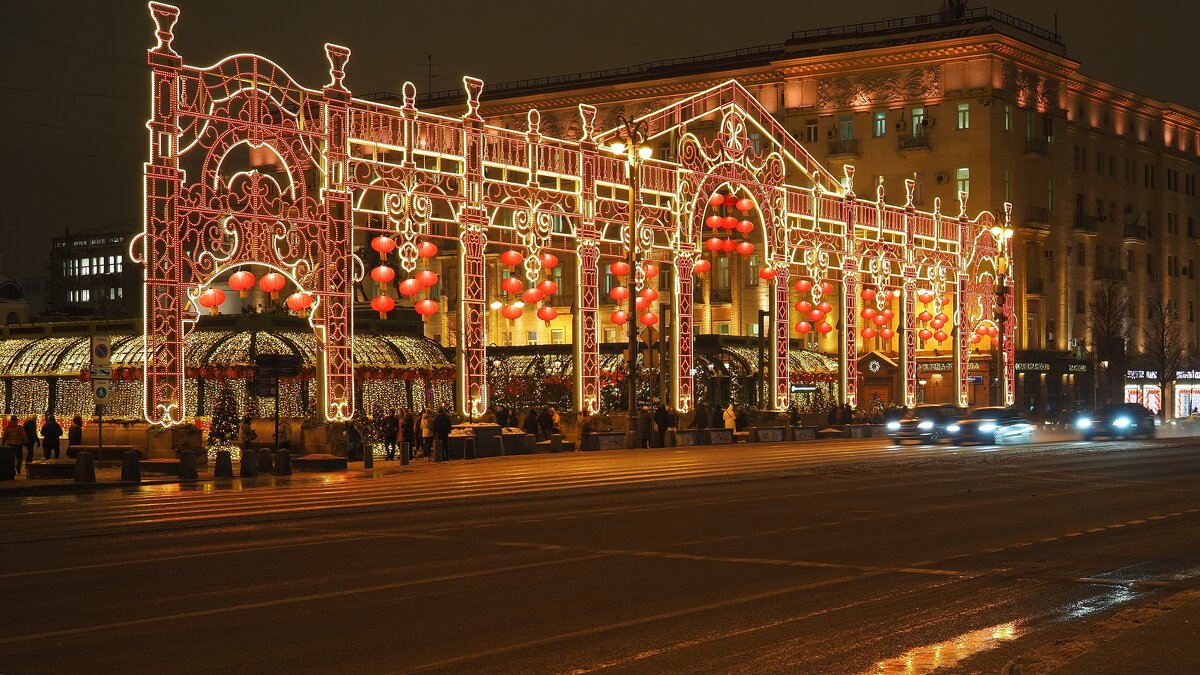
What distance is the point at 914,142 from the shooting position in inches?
3248

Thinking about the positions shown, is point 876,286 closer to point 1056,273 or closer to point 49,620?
point 1056,273

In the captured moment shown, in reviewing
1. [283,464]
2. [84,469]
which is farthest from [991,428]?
[84,469]

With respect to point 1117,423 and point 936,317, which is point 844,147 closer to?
point 936,317

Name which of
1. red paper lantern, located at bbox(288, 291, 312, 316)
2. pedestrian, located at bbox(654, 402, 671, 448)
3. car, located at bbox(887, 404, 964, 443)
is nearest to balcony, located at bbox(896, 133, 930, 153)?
car, located at bbox(887, 404, 964, 443)

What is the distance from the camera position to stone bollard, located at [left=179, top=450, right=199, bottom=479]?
106 ft

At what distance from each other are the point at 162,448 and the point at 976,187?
57283 millimetres

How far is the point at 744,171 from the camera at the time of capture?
5584 centimetres

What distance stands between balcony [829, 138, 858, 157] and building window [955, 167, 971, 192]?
5985 mm

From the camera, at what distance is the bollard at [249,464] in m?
32.8

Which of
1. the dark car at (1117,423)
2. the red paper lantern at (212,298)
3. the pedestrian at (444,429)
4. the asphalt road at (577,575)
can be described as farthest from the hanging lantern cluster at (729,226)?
the asphalt road at (577,575)

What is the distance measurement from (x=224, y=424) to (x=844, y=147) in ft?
167

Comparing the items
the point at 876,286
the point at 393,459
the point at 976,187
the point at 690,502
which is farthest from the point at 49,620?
the point at 976,187

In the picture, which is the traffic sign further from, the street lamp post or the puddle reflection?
the puddle reflection

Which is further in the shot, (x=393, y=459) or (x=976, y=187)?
(x=976, y=187)
